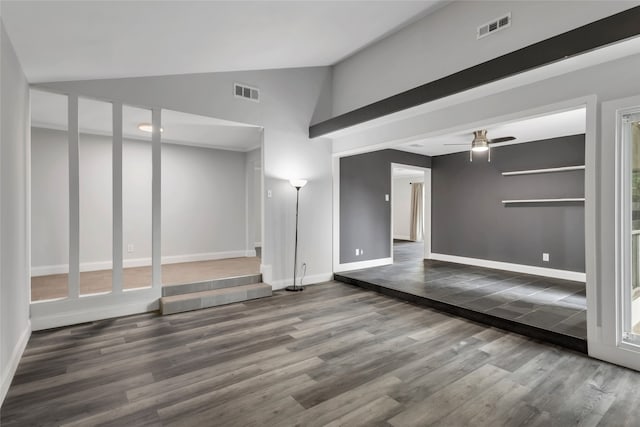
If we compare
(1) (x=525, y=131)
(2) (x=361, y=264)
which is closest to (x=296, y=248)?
(2) (x=361, y=264)

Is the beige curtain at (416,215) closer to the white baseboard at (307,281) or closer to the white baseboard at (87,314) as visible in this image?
the white baseboard at (307,281)

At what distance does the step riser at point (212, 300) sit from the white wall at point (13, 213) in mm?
1326

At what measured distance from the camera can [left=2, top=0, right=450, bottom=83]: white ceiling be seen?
2266mm

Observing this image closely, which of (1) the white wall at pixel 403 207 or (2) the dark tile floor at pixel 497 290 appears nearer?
(2) the dark tile floor at pixel 497 290

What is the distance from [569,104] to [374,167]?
3.96 metres

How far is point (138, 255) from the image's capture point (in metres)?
6.03

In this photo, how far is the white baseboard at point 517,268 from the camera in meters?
5.36

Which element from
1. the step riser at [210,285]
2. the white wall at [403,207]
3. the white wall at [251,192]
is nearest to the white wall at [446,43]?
the white wall at [251,192]

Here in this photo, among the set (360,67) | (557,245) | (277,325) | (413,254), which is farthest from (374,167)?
(277,325)

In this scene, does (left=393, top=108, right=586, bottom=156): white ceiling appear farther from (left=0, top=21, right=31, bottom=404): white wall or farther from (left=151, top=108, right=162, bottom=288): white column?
(left=0, top=21, right=31, bottom=404): white wall

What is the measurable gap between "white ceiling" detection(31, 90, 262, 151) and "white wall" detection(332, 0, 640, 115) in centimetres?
186

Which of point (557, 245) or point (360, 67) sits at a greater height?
point (360, 67)

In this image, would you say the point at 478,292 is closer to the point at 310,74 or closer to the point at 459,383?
the point at 459,383

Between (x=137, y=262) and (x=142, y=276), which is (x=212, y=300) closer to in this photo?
(x=142, y=276)
